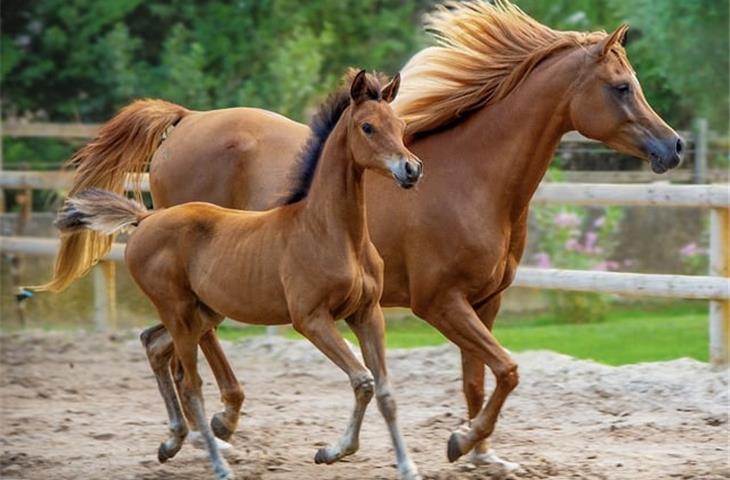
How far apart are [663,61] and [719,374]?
517 centimetres

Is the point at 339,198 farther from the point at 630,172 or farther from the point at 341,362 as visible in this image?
the point at 630,172

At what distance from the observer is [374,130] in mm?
4781

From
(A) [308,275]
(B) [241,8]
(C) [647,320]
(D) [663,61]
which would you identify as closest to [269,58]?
(B) [241,8]

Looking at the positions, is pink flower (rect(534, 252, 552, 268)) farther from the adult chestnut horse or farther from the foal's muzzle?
the foal's muzzle

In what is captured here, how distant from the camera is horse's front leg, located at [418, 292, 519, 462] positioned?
5.17 meters

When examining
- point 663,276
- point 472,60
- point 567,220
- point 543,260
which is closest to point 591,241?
point 567,220

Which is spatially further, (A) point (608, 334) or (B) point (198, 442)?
(A) point (608, 334)

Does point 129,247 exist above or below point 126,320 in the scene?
above

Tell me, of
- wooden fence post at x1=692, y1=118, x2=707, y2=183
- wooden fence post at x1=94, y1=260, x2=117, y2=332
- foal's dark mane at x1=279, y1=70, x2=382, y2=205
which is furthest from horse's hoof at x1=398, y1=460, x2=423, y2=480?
wooden fence post at x1=692, y1=118, x2=707, y2=183

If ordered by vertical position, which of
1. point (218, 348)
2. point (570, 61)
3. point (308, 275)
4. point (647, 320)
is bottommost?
point (647, 320)

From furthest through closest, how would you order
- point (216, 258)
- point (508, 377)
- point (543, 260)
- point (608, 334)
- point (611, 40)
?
1. point (543, 260)
2. point (608, 334)
3. point (611, 40)
4. point (216, 258)
5. point (508, 377)

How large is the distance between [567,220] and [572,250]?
27 centimetres

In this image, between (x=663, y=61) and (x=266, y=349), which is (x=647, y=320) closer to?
(x=663, y=61)

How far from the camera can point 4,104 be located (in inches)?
550
